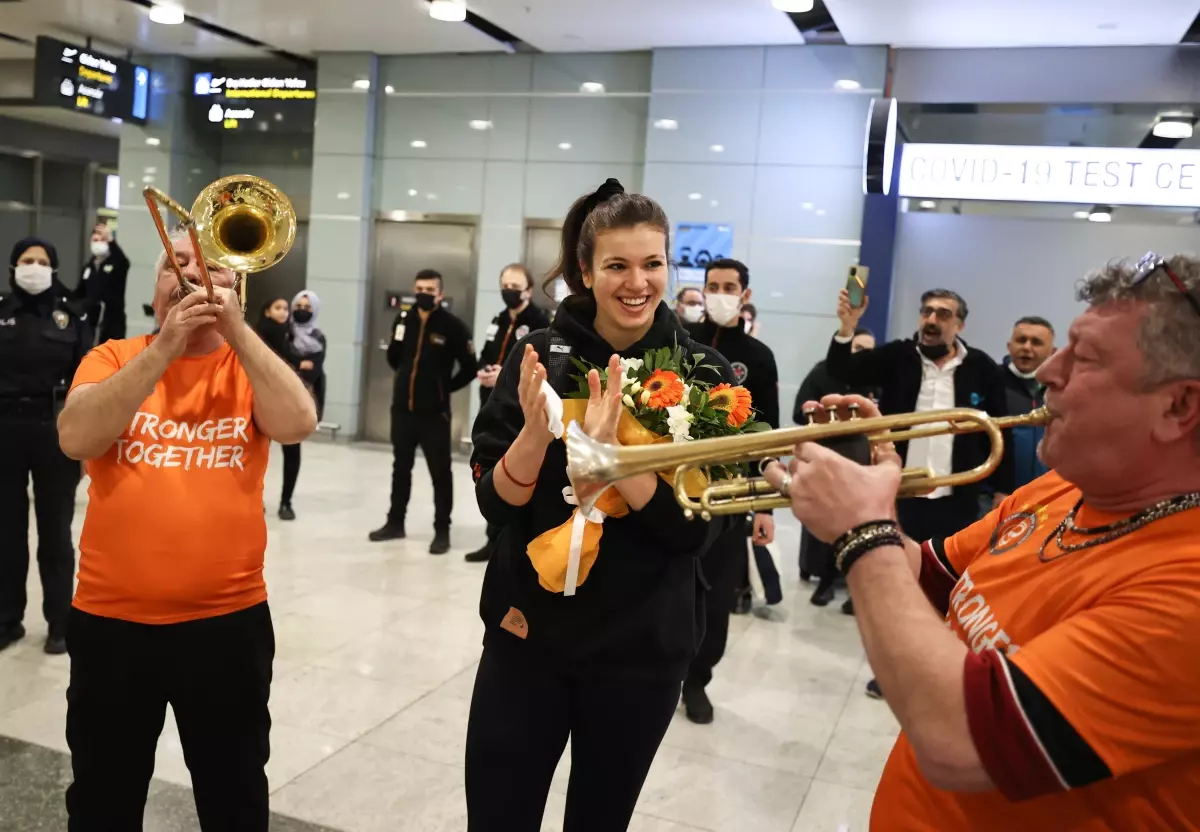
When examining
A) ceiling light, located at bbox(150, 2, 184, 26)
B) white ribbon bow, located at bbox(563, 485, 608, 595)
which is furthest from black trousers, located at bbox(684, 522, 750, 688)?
ceiling light, located at bbox(150, 2, 184, 26)

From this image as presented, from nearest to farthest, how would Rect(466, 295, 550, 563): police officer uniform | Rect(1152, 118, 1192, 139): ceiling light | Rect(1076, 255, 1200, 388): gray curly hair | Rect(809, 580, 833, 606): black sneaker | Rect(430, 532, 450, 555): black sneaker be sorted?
Rect(1076, 255, 1200, 388): gray curly hair → Rect(809, 580, 833, 606): black sneaker → Rect(430, 532, 450, 555): black sneaker → Rect(466, 295, 550, 563): police officer uniform → Rect(1152, 118, 1192, 139): ceiling light

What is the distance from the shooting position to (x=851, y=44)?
8977mm

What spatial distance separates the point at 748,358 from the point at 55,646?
3216 mm

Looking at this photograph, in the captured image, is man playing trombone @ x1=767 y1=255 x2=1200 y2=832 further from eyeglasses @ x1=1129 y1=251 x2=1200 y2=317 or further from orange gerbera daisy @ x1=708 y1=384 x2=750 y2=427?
orange gerbera daisy @ x1=708 y1=384 x2=750 y2=427

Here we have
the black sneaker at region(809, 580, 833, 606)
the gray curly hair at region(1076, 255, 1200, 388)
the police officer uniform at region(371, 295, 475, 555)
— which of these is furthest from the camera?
the police officer uniform at region(371, 295, 475, 555)

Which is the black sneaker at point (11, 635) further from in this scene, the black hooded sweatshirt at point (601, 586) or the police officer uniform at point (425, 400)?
the black hooded sweatshirt at point (601, 586)

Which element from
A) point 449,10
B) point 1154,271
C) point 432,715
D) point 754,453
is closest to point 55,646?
point 432,715

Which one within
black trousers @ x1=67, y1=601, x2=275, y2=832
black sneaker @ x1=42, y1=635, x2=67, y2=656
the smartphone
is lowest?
black sneaker @ x1=42, y1=635, x2=67, y2=656

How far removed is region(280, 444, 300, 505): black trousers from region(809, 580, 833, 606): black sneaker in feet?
12.0

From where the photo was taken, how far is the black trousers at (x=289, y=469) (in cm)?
707

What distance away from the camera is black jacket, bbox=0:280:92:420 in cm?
427

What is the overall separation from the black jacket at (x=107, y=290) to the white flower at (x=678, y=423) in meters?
7.70

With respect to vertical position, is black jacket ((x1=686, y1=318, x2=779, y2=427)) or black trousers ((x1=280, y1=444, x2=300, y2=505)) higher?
black jacket ((x1=686, y1=318, x2=779, y2=427))

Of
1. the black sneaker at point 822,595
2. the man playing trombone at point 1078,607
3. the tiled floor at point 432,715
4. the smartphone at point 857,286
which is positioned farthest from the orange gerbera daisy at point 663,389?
the black sneaker at point 822,595
